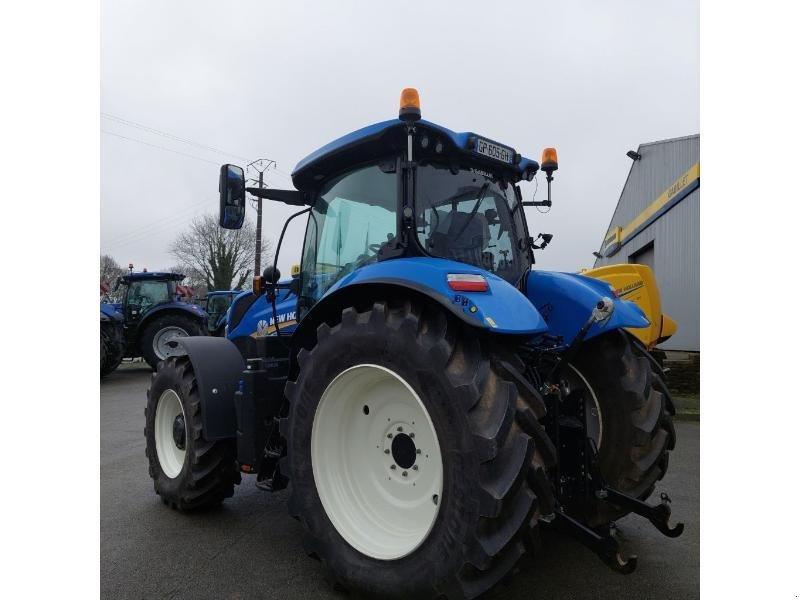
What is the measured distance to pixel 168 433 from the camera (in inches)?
166

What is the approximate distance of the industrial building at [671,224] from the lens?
37.1ft

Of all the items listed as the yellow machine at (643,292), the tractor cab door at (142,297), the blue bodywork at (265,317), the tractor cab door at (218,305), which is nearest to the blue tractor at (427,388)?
the blue bodywork at (265,317)

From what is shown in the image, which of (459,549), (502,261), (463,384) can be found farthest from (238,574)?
(502,261)

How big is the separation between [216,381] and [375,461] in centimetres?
154

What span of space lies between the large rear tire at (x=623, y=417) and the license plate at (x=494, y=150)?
1185 millimetres

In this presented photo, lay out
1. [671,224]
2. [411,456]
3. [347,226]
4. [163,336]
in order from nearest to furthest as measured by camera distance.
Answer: [411,456], [347,226], [671,224], [163,336]

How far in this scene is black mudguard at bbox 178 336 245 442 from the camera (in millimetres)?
3672

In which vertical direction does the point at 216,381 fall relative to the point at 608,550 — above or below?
above

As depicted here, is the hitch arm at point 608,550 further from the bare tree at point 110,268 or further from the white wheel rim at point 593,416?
the bare tree at point 110,268

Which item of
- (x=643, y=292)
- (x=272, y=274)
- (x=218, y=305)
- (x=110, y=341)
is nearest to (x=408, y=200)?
(x=272, y=274)

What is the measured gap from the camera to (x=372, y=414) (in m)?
2.76

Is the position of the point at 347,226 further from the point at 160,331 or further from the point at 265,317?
the point at 160,331

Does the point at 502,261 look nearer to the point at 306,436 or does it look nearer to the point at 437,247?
the point at 437,247

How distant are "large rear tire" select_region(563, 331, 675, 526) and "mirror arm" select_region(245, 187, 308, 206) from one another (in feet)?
7.13
